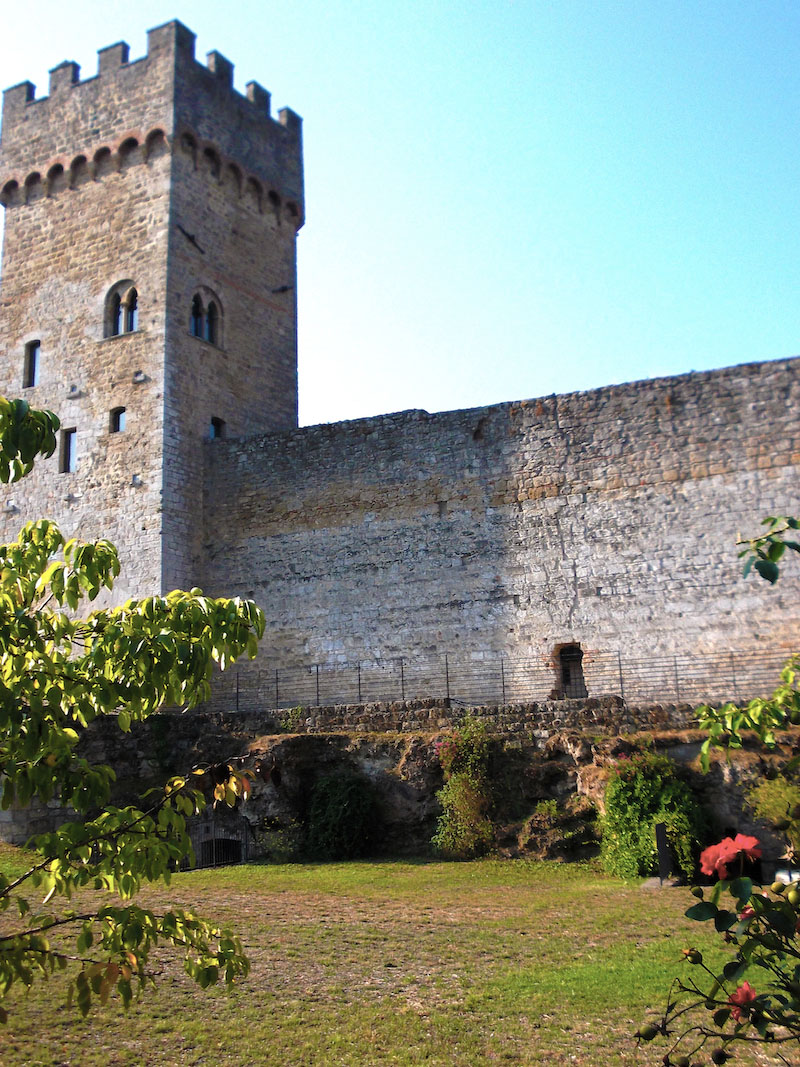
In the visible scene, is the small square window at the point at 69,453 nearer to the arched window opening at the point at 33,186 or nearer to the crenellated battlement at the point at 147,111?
the arched window opening at the point at 33,186

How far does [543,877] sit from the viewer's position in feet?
41.4

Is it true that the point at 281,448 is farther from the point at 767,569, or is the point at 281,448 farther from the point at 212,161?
the point at 767,569

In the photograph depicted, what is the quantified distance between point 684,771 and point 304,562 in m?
9.21

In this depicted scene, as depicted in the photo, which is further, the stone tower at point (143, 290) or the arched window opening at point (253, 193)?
the arched window opening at point (253, 193)

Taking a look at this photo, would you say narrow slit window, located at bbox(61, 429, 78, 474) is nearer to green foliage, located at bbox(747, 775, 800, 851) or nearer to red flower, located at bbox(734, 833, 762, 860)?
green foliage, located at bbox(747, 775, 800, 851)

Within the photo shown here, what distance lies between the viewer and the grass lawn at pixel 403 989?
6723mm

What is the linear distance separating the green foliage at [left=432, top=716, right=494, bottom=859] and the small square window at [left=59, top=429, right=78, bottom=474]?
11.4 metres

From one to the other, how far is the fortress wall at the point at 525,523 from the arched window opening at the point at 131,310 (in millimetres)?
3900

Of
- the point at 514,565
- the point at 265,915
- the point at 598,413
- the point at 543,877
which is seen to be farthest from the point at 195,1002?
the point at 598,413

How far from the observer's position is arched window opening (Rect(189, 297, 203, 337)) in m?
22.3

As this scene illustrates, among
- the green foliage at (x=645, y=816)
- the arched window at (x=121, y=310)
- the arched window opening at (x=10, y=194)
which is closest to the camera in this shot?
the green foliage at (x=645, y=816)

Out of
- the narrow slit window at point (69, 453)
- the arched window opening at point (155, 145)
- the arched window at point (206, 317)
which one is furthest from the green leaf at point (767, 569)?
the arched window opening at point (155, 145)

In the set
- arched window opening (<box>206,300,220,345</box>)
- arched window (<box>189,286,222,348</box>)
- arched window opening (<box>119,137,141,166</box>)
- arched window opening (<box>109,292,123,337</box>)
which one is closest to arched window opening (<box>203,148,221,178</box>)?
arched window opening (<box>119,137,141,166</box>)

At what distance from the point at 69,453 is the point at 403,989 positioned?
54.6ft
